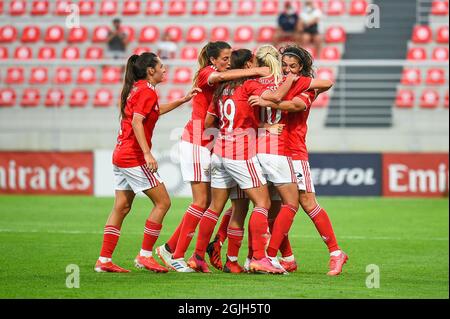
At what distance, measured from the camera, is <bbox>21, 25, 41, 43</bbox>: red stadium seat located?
2366 cm

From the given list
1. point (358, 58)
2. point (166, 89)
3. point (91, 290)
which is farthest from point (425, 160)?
point (91, 290)

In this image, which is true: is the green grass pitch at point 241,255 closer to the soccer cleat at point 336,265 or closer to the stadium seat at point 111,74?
the soccer cleat at point 336,265

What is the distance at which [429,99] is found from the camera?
2061cm

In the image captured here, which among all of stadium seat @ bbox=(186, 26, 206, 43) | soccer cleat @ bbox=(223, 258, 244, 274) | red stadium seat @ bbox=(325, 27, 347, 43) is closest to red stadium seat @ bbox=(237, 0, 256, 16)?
stadium seat @ bbox=(186, 26, 206, 43)

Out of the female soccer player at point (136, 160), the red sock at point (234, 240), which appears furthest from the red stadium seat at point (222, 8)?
the red sock at point (234, 240)

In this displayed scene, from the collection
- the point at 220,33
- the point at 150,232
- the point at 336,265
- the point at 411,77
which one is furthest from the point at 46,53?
the point at 336,265

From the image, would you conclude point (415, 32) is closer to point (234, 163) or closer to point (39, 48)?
point (39, 48)

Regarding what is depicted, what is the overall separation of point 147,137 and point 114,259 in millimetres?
1882

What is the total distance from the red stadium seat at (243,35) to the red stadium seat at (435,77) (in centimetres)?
401

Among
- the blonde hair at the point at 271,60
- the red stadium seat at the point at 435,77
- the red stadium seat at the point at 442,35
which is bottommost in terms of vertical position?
the red stadium seat at the point at 435,77

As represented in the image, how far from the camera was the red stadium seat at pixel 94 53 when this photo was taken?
22953mm

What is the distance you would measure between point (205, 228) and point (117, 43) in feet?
43.6

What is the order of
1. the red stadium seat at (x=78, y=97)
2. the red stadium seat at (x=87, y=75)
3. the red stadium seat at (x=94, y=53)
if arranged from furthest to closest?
the red stadium seat at (x=94, y=53) → the red stadium seat at (x=87, y=75) → the red stadium seat at (x=78, y=97)

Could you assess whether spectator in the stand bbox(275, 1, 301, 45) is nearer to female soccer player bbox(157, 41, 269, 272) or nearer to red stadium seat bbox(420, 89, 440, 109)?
red stadium seat bbox(420, 89, 440, 109)
